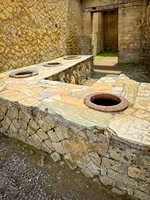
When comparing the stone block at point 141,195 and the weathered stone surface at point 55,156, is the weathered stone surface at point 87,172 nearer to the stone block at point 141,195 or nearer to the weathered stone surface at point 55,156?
the weathered stone surface at point 55,156

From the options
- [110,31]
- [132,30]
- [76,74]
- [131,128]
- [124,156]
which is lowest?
[124,156]

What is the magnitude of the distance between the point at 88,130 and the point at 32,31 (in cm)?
482

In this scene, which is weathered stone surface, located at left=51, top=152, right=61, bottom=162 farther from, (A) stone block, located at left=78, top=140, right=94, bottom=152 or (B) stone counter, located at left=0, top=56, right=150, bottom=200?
(A) stone block, located at left=78, top=140, right=94, bottom=152

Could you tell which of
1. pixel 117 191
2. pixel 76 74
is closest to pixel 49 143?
pixel 117 191

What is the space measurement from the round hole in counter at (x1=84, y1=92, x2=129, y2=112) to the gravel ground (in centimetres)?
93

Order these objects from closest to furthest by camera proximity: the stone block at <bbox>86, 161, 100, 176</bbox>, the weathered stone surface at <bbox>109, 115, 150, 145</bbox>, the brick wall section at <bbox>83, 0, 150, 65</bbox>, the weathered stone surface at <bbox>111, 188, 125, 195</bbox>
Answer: the weathered stone surface at <bbox>109, 115, 150, 145</bbox>, the weathered stone surface at <bbox>111, 188, 125, 195</bbox>, the stone block at <bbox>86, 161, 100, 176</bbox>, the brick wall section at <bbox>83, 0, 150, 65</bbox>

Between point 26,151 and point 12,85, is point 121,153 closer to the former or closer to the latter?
point 26,151

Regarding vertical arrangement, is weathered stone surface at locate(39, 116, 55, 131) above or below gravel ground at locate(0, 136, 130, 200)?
above

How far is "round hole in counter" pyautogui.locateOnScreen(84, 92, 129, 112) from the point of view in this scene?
6.13 ft

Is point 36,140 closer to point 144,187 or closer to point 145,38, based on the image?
point 144,187

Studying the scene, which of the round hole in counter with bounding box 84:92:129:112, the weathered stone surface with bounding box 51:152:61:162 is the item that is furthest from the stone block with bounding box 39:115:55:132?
the round hole in counter with bounding box 84:92:129:112

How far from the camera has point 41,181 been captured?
1.85 metres

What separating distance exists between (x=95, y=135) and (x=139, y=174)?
571 mm

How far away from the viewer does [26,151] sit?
7.73ft
